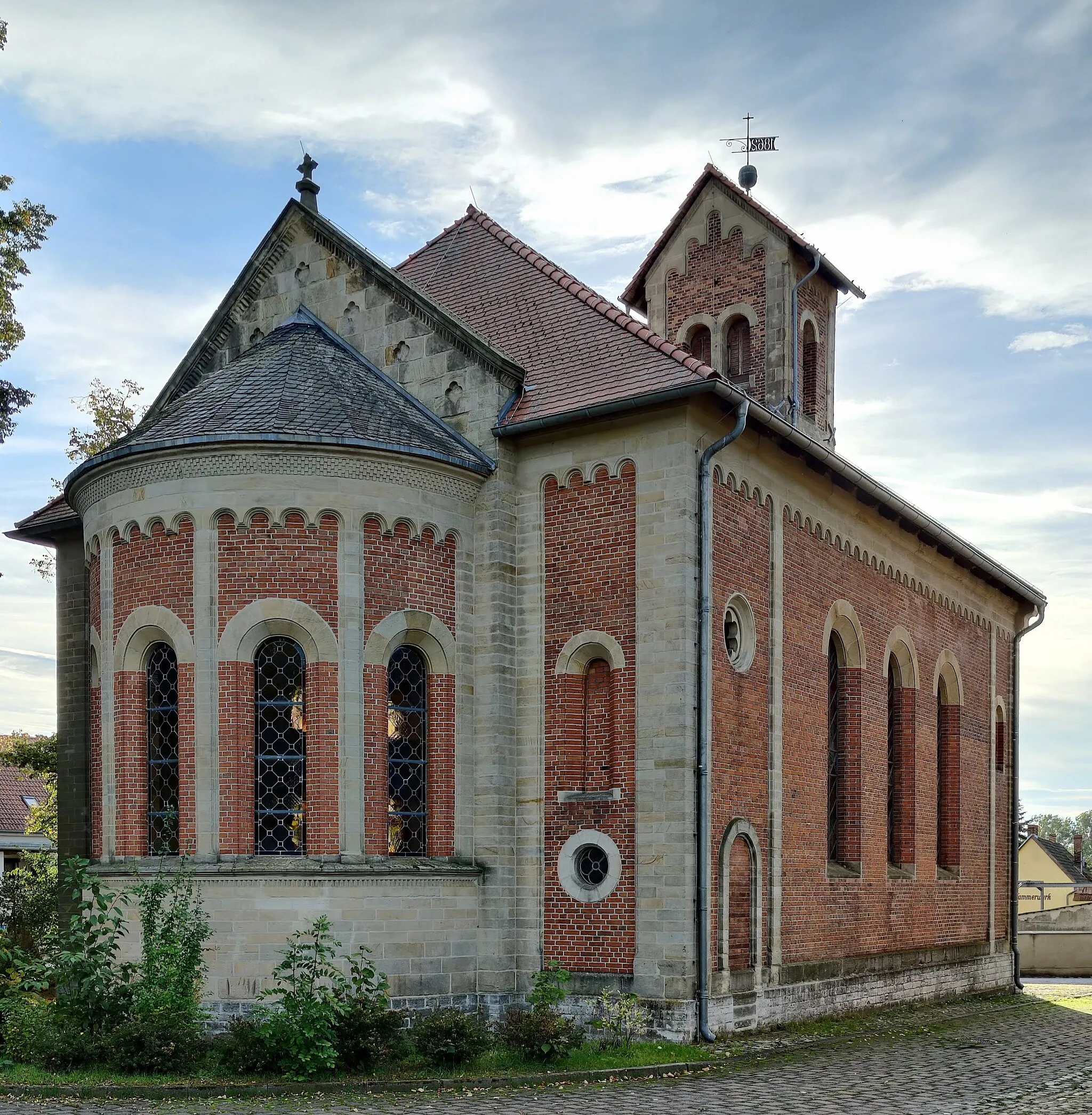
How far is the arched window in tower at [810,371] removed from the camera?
23.5m

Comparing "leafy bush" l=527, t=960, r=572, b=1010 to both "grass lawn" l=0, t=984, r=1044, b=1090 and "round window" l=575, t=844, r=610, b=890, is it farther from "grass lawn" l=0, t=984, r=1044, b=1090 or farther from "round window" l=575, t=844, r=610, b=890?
"round window" l=575, t=844, r=610, b=890

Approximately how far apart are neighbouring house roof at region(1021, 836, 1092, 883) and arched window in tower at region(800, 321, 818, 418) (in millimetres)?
36304

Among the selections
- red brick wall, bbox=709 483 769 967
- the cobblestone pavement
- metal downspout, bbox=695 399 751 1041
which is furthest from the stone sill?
red brick wall, bbox=709 483 769 967

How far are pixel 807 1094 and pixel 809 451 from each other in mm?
7863

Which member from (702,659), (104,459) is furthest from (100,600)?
(702,659)

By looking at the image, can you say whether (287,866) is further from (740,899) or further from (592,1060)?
(740,899)

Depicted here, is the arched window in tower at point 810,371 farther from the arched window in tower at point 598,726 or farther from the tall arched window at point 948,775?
the arched window in tower at point 598,726

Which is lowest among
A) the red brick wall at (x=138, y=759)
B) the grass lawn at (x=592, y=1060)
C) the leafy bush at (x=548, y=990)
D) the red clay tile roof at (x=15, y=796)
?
the red clay tile roof at (x=15, y=796)

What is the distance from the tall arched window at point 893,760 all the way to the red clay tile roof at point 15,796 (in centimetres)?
3105

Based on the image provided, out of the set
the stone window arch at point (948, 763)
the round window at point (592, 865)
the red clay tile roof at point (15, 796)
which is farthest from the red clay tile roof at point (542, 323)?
the red clay tile roof at point (15, 796)

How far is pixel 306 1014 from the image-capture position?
41.2ft

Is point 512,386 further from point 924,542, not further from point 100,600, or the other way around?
point 924,542

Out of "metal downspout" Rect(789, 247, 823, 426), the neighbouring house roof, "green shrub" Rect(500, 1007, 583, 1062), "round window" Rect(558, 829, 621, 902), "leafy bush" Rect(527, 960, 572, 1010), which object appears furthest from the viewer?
the neighbouring house roof

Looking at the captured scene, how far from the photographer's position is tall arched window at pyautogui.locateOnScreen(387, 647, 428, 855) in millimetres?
15500
